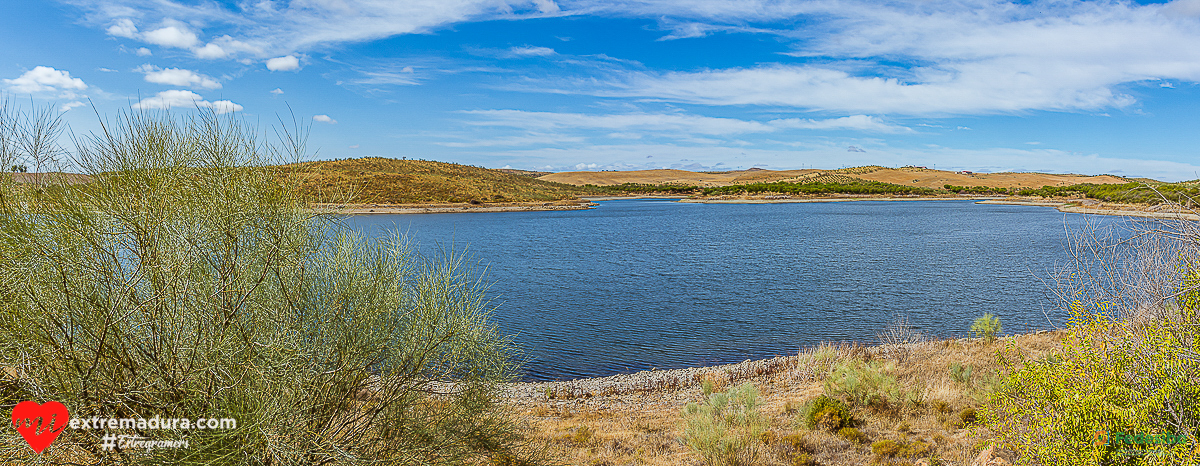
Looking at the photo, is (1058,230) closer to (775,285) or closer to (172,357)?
(775,285)

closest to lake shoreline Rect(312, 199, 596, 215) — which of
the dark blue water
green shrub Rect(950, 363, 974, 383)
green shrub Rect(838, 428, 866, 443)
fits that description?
the dark blue water

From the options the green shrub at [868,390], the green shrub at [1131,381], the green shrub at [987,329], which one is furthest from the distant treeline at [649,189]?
the green shrub at [1131,381]

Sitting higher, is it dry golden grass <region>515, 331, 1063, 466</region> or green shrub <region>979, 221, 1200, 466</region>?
green shrub <region>979, 221, 1200, 466</region>

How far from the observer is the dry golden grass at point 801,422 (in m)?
7.54

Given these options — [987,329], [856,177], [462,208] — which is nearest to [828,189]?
[856,177]

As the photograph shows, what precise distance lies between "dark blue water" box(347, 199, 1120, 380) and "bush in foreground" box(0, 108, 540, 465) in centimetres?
159

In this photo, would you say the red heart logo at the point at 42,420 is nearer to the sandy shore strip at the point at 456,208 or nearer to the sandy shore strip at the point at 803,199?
the sandy shore strip at the point at 456,208

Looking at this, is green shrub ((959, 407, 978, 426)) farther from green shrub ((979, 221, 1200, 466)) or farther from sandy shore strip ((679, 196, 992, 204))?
sandy shore strip ((679, 196, 992, 204))

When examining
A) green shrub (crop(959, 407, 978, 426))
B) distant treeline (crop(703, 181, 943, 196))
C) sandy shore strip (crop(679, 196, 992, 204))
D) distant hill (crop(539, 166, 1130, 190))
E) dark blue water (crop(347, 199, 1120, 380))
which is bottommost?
dark blue water (crop(347, 199, 1120, 380))

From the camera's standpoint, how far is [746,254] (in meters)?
33.7

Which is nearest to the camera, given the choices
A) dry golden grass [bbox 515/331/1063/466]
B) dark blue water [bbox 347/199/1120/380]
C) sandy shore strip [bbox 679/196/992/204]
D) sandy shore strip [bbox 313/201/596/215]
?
dry golden grass [bbox 515/331/1063/466]

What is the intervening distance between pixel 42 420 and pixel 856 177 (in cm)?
13549

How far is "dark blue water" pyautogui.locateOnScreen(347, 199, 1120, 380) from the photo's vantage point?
17.1m

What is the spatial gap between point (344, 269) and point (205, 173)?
1206mm
